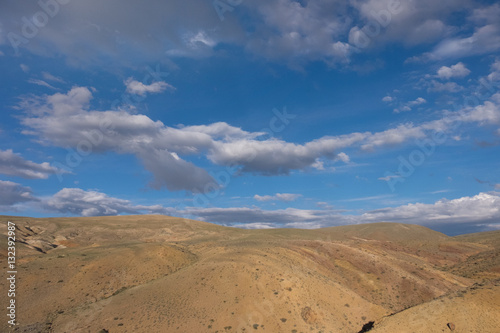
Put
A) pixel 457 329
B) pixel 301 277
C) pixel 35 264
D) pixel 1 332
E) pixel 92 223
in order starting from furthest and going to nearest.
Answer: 1. pixel 92 223
2. pixel 35 264
3. pixel 301 277
4. pixel 1 332
5. pixel 457 329

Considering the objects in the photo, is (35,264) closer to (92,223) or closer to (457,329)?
(457,329)

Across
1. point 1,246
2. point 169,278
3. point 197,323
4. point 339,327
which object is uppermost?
point 1,246

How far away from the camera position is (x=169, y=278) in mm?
43031

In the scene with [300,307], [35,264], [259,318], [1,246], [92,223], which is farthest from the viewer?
[92,223]

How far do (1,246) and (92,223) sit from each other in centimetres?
4969

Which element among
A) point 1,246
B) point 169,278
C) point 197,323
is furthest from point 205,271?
point 1,246

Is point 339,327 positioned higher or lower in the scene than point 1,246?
lower

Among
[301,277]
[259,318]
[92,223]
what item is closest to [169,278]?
[259,318]

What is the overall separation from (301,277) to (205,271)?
14041 mm

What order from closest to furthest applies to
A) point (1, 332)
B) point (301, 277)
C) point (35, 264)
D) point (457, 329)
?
point (457, 329)
point (1, 332)
point (301, 277)
point (35, 264)

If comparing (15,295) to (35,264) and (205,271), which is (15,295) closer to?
(35,264)

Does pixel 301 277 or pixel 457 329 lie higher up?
pixel 301 277

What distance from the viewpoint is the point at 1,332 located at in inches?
1224

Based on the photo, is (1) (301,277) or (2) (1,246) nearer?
(1) (301,277)
